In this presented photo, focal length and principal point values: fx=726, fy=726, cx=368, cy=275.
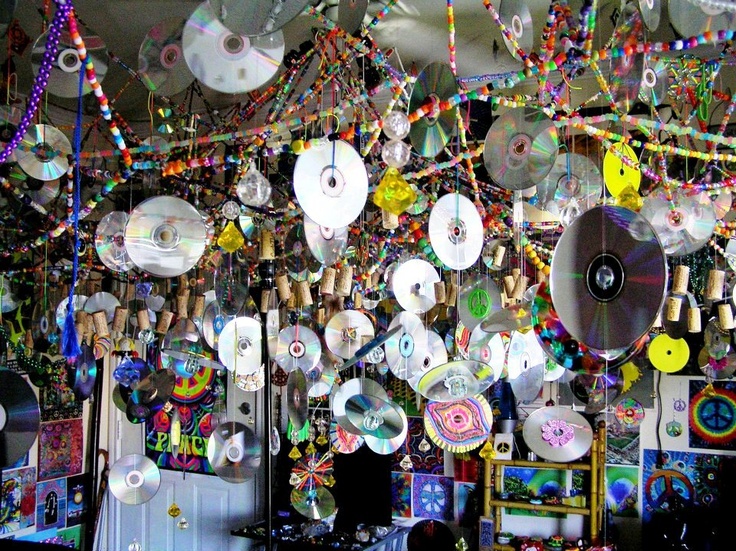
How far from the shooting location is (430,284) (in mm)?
2488

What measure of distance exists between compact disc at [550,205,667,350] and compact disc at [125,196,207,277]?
0.89 m

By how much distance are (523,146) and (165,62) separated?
29.8 inches

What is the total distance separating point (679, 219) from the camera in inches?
78.6

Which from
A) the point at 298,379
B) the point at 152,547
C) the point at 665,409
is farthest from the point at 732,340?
the point at 152,547

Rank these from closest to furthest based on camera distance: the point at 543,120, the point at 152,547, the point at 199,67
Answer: the point at 199,67 < the point at 543,120 < the point at 152,547

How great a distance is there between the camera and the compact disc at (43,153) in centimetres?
190

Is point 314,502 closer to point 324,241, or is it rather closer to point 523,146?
point 324,241

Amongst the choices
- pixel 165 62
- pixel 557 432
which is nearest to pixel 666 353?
pixel 557 432

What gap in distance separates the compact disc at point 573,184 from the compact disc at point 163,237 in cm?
97

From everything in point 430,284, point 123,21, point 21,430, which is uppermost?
point 123,21

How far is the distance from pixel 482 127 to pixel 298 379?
126 cm

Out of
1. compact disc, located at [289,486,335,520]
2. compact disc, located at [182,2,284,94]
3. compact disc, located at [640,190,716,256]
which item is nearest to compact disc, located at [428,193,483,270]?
compact disc, located at [640,190,716,256]

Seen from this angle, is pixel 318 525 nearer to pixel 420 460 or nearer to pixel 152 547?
pixel 420 460

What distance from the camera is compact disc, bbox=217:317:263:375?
247 cm
